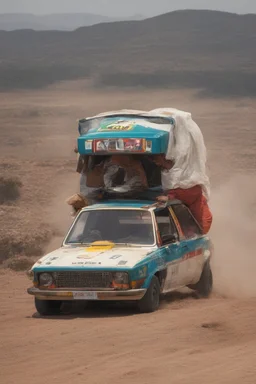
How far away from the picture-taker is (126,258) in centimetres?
1309

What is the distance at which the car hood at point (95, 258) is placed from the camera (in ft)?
42.4

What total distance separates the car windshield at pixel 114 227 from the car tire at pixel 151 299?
0.72m

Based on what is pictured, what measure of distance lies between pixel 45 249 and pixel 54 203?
7.47 meters

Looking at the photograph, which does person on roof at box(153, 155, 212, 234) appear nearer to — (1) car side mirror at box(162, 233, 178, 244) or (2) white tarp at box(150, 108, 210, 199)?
(2) white tarp at box(150, 108, 210, 199)

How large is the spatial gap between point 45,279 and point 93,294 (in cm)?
69

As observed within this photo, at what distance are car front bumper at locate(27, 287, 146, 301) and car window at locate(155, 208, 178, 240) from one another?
153 cm

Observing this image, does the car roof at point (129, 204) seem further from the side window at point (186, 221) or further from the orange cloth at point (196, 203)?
the orange cloth at point (196, 203)

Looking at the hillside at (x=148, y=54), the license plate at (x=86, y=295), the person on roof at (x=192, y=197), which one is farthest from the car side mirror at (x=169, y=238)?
the hillside at (x=148, y=54)

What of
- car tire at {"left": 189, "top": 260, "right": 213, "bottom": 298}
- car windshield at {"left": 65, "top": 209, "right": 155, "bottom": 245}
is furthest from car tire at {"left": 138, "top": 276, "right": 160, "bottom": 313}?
car tire at {"left": 189, "top": 260, "right": 213, "bottom": 298}

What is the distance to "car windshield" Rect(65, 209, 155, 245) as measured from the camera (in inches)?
551

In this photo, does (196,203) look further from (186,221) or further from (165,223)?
(165,223)

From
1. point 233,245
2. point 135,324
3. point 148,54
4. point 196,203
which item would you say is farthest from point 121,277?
point 148,54

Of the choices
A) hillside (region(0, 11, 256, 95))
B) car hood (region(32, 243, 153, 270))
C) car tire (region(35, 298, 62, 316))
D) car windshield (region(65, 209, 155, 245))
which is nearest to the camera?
car hood (region(32, 243, 153, 270))

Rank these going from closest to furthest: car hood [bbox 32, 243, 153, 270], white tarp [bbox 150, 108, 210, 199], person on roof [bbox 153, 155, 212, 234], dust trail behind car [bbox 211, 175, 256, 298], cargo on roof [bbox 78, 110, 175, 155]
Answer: car hood [bbox 32, 243, 153, 270]
cargo on roof [bbox 78, 110, 175, 155]
white tarp [bbox 150, 108, 210, 199]
person on roof [bbox 153, 155, 212, 234]
dust trail behind car [bbox 211, 175, 256, 298]
